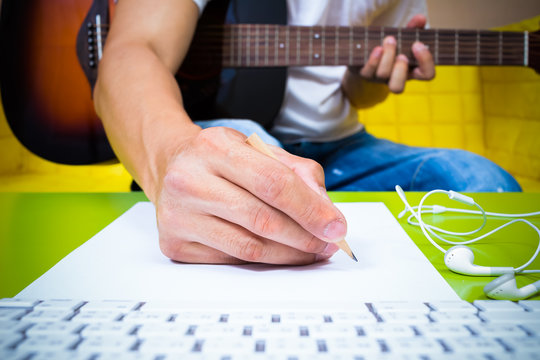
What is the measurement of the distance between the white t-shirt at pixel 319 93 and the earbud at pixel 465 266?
764 mm

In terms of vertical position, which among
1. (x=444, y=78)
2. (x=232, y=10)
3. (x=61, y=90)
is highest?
(x=232, y=10)

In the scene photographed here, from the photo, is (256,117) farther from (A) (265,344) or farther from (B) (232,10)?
(A) (265,344)

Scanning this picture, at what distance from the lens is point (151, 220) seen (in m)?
0.55

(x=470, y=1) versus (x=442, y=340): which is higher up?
(x=470, y=1)

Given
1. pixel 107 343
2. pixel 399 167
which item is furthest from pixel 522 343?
pixel 399 167

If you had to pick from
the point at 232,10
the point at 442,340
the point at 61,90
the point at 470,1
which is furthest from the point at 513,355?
the point at 470,1

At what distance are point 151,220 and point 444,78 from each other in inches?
70.9

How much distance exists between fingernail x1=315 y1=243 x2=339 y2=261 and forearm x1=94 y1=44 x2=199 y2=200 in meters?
0.17

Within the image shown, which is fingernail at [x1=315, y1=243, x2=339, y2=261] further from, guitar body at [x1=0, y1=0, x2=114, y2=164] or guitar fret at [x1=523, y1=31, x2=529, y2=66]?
guitar fret at [x1=523, y1=31, x2=529, y2=66]

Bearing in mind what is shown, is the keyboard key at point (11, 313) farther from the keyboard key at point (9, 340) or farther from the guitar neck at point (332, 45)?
the guitar neck at point (332, 45)

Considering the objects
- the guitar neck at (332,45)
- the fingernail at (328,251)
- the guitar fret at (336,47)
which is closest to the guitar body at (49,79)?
the guitar neck at (332,45)

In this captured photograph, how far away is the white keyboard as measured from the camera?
0.81ft

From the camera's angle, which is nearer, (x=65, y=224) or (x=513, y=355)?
(x=513, y=355)

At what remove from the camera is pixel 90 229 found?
20.8 inches
